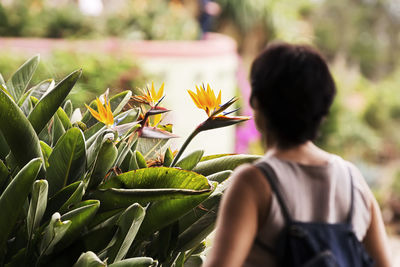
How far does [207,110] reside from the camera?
3.62ft

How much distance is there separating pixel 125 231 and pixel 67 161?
0.53 feet

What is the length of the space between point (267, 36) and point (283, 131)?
12.1 m

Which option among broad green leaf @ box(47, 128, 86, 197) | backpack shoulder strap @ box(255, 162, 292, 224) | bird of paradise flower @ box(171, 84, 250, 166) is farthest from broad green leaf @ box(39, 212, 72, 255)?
backpack shoulder strap @ box(255, 162, 292, 224)

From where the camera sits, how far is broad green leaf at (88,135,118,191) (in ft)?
3.65

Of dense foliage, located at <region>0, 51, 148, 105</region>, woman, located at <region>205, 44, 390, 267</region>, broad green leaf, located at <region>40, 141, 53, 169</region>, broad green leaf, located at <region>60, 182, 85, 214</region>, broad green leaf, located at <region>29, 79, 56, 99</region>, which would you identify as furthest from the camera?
dense foliage, located at <region>0, 51, 148, 105</region>

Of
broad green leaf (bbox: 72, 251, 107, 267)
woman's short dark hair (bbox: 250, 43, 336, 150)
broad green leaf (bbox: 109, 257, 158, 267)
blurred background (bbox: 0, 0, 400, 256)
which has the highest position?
woman's short dark hair (bbox: 250, 43, 336, 150)

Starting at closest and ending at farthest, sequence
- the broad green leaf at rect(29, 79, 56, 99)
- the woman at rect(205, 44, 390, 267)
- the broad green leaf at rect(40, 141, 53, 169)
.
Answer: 1. the woman at rect(205, 44, 390, 267)
2. the broad green leaf at rect(40, 141, 53, 169)
3. the broad green leaf at rect(29, 79, 56, 99)

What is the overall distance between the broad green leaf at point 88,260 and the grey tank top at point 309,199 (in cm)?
25

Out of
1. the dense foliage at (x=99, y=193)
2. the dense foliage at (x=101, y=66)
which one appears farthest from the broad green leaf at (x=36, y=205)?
the dense foliage at (x=101, y=66)

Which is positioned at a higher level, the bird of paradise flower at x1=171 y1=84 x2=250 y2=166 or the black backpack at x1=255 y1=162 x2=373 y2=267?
the bird of paradise flower at x1=171 y1=84 x2=250 y2=166

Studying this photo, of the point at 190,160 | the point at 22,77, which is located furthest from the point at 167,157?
the point at 22,77

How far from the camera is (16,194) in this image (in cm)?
107

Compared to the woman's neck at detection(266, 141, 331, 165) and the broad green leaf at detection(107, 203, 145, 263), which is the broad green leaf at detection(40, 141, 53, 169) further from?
the woman's neck at detection(266, 141, 331, 165)

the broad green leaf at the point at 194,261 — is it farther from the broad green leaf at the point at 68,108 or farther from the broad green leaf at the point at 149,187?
the broad green leaf at the point at 68,108
